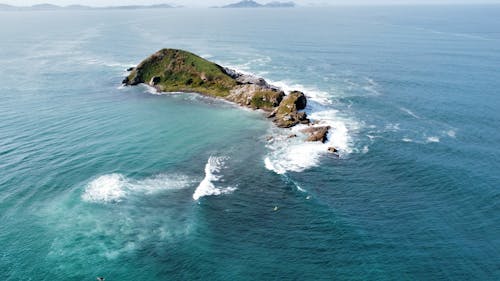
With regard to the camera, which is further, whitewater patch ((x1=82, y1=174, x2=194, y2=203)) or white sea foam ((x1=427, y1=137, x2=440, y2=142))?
white sea foam ((x1=427, y1=137, x2=440, y2=142))

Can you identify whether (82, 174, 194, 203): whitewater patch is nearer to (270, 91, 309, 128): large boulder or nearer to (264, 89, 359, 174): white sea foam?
(264, 89, 359, 174): white sea foam

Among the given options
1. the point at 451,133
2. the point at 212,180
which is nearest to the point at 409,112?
the point at 451,133

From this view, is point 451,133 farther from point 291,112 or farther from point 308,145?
point 291,112

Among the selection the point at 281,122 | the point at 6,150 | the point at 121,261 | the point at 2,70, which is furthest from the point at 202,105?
the point at 2,70

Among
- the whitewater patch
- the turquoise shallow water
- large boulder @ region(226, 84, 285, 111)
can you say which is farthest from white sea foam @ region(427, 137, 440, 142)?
the whitewater patch

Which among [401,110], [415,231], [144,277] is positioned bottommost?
[144,277]

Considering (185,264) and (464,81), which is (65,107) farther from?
(464,81)

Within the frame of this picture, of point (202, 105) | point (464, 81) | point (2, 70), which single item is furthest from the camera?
point (2, 70)
